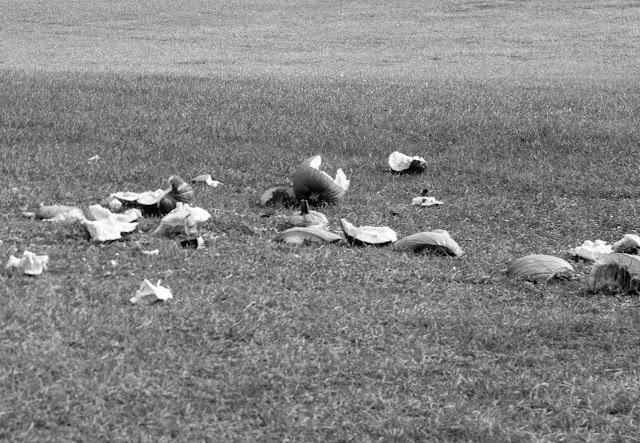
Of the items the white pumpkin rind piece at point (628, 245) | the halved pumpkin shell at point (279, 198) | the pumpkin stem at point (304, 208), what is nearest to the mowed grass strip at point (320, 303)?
the halved pumpkin shell at point (279, 198)

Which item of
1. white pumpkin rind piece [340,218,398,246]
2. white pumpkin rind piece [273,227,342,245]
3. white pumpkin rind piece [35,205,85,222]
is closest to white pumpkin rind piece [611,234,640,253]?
white pumpkin rind piece [340,218,398,246]

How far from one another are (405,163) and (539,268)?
2865 millimetres

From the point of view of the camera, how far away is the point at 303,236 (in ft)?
17.1

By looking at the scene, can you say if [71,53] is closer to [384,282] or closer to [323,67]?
[323,67]

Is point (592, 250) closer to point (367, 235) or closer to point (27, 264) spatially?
point (367, 235)

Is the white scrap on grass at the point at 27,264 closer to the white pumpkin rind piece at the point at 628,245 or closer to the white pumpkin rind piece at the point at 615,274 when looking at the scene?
the white pumpkin rind piece at the point at 615,274

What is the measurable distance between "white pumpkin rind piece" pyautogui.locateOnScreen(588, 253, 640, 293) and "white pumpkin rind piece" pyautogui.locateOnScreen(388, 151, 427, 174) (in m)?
3.01

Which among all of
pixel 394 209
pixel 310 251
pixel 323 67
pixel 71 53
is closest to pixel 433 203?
pixel 394 209

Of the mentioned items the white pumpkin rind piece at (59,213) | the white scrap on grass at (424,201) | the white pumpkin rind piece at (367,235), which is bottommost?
the white scrap on grass at (424,201)

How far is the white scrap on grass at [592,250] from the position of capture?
523 cm

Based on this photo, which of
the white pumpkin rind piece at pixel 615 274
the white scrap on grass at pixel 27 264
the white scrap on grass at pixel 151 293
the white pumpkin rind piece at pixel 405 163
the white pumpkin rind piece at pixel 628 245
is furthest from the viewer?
the white pumpkin rind piece at pixel 405 163

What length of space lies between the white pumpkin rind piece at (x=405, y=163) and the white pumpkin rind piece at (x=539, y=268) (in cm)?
270

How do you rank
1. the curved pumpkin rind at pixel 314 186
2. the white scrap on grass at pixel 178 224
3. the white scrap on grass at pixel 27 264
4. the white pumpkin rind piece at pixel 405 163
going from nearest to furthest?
the white scrap on grass at pixel 27 264 → the white scrap on grass at pixel 178 224 → the curved pumpkin rind at pixel 314 186 → the white pumpkin rind piece at pixel 405 163

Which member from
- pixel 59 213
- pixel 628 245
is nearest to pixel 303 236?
pixel 59 213
